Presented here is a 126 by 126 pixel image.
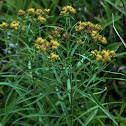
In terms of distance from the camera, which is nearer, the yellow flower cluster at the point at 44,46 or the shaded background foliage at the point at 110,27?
the yellow flower cluster at the point at 44,46

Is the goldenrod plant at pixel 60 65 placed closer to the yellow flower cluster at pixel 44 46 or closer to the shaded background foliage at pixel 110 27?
the yellow flower cluster at pixel 44 46

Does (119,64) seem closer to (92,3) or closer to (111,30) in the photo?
(111,30)

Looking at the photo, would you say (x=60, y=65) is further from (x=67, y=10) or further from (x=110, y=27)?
(x=110, y=27)

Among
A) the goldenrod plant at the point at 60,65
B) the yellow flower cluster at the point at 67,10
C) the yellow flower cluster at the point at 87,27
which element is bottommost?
the goldenrod plant at the point at 60,65

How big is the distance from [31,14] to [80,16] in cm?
112

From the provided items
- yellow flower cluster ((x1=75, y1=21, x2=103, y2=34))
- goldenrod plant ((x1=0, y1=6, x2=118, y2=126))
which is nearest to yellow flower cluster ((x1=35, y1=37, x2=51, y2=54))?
goldenrod plant ((x1=0, y1=6, x2=118, y2=126))

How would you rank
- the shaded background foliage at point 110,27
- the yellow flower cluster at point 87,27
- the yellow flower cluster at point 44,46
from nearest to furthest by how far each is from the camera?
the yellow flower cluster at point 44,46 → the yellow flower cluster at point 87,27 → the shaded background foliage at point 110,27

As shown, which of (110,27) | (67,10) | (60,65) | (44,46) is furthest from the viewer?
(110,27)

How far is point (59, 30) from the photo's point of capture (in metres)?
1.39

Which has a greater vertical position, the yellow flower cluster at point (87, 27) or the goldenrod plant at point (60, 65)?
the yellow flower cluster at point (87, 27)

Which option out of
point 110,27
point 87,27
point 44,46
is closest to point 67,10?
point 87,27

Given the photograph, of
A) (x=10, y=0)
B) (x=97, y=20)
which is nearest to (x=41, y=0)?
(x=10, y=0)

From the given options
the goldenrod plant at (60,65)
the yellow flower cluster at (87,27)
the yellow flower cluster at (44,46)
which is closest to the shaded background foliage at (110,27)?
the goldenrod plant at (60,65)

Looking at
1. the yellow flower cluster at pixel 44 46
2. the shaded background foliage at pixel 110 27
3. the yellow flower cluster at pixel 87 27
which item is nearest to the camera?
the yellow flower cluster at pixel 44 46
